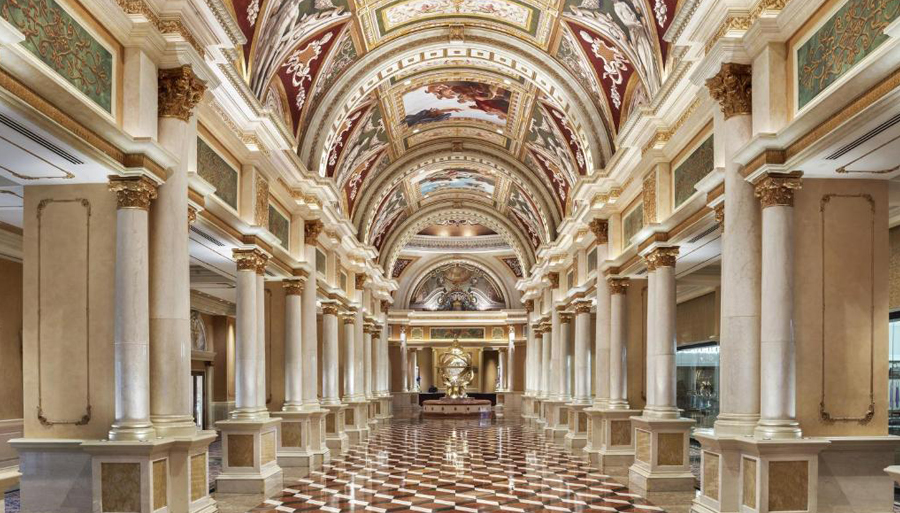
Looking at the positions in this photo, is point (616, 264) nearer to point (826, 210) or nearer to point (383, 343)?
point (826, 210)

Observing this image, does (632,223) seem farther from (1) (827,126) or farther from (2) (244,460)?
(2) (244,460)

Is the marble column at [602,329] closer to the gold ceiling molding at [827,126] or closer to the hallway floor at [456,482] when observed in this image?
the hallway floor at [456,482]

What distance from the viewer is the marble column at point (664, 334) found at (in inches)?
485

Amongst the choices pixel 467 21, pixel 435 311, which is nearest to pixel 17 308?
pixel 467 21

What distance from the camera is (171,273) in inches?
337

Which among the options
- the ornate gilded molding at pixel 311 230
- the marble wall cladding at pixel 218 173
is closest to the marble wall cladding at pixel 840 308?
the marble wall cladding at pixel 218 173

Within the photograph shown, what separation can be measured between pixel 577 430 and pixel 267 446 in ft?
29.2

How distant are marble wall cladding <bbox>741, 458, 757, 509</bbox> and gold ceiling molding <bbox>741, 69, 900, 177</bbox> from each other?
297 centimetres

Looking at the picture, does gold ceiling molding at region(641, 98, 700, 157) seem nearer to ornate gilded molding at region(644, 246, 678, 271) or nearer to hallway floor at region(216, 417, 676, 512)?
ornate gilded molding at region(644, 246, 678, 271)

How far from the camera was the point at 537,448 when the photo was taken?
20.0 m

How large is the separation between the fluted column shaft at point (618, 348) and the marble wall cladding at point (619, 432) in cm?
29

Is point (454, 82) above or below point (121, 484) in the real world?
above

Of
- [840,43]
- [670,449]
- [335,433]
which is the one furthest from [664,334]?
[335,433]

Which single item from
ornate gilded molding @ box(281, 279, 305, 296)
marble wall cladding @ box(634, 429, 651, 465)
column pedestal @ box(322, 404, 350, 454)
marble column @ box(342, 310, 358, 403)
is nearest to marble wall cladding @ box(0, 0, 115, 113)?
ornate gilded molding @ box(281, 279, 305, 296)
